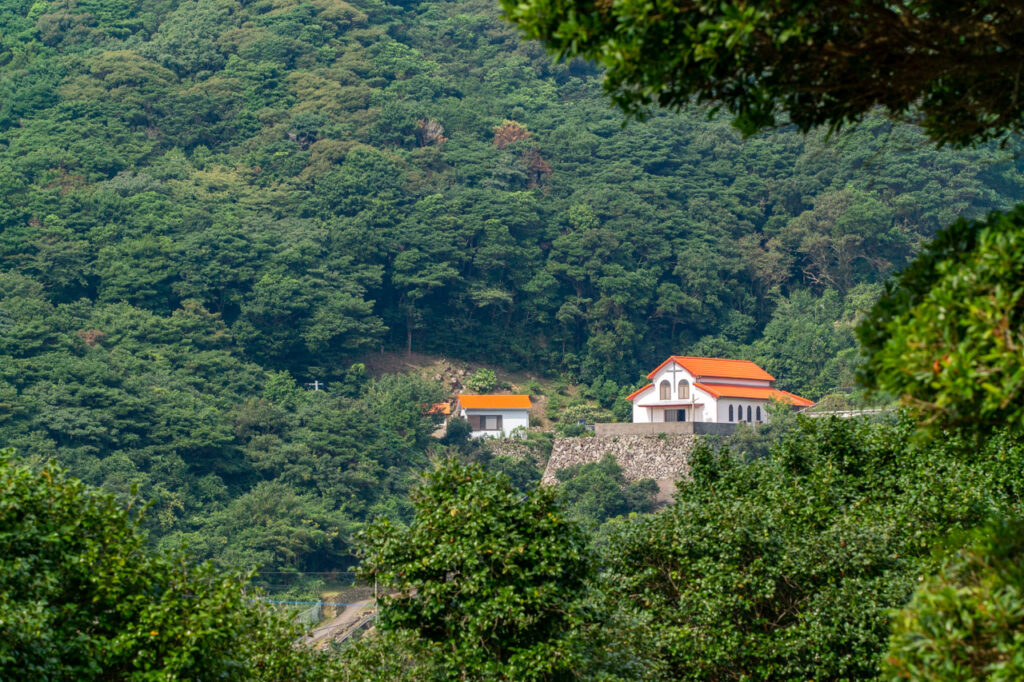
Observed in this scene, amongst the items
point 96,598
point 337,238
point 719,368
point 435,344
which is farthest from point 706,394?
point 96,598

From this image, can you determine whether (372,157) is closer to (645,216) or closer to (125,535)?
(645,216)

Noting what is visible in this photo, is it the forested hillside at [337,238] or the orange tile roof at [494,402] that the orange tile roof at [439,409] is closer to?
the orange tile roof at [494,402]

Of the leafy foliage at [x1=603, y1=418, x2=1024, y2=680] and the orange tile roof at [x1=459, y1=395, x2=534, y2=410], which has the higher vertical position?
the leafy foliage at [x1=603, y1=418, x2=1024, y2=680]

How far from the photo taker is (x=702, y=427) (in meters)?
49.5

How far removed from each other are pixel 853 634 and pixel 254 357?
148 ft

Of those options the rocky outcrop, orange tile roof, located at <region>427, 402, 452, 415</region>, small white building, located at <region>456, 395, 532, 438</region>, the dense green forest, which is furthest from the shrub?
the rocky outcrop

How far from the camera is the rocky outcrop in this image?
159 ft

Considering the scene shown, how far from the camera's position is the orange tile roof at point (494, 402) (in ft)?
176

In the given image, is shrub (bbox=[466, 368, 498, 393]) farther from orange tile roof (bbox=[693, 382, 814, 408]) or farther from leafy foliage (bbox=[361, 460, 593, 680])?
leafy foliage (bbox=[361, 460, 593, 680])

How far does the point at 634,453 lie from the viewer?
49.6 metres

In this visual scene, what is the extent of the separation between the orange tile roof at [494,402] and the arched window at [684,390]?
6912 mm

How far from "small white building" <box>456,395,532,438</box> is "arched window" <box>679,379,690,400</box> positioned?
691cm

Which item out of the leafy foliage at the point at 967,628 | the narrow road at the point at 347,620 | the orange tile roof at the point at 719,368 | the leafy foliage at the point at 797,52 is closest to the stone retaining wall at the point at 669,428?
the orange tile roof at the point at 719,368

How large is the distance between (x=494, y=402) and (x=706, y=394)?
9.52 meters
